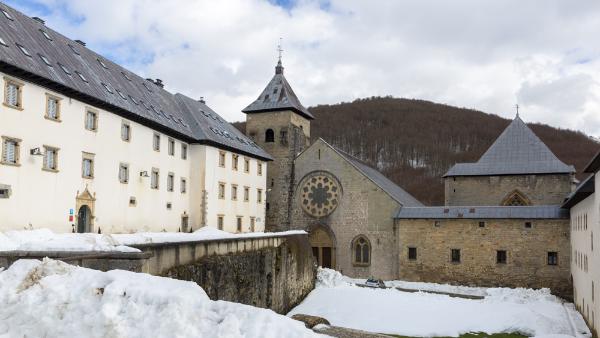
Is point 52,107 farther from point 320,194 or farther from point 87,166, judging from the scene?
point 320,194

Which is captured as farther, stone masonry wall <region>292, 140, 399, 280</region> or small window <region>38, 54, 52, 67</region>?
stone masonry wall <region>292, 140, 399, 280</region>

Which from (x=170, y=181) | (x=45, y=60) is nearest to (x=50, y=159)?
(x=45, y=60)

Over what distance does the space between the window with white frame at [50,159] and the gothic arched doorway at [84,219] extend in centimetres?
260

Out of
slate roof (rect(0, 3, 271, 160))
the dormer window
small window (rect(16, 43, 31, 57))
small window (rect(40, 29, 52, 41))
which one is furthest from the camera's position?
small window (rect(40, 29, 52, 41))

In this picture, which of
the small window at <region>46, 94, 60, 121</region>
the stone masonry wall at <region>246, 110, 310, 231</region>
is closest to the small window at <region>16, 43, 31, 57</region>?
the small window at <region>46, 94, 60, 121</region>

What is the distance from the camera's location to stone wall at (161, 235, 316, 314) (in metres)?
17.2

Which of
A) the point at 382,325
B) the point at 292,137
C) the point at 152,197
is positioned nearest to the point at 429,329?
the point at 382,325

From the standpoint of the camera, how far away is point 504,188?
3788 centimetres

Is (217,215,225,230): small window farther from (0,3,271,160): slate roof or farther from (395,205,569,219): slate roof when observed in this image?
(395,205,569,219): slate roof

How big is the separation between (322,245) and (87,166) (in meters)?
20.7

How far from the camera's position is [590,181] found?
1914cm

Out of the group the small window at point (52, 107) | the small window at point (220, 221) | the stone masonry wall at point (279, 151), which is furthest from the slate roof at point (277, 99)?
the small window at point (52, 107)

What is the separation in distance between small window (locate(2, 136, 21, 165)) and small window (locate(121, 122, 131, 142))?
6.63 m

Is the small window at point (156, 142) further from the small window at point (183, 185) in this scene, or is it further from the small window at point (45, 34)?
the small window at point (45, 34)
